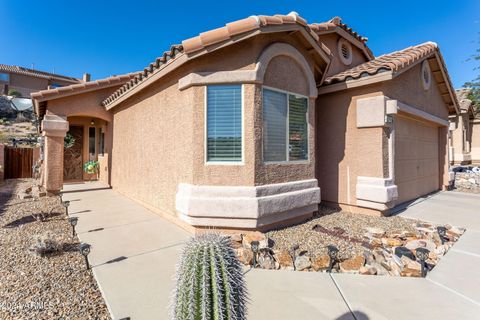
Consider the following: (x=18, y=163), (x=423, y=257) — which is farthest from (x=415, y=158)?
(x=18, y=163)

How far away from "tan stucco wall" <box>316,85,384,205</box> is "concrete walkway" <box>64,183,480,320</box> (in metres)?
2.77

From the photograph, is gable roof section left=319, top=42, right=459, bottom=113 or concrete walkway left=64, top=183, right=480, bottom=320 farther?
gable roof section left=319, top=42, right=459, bottom=113

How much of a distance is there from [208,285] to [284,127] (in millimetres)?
4764

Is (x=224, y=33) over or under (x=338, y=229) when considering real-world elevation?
over

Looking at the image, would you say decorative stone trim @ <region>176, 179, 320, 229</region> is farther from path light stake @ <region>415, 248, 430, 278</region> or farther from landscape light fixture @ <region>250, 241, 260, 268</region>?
path light stake @ <region>415, 248, 430, 278</region>

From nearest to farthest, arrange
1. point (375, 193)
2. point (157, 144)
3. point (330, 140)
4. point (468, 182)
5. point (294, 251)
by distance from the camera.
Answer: point (294, 251) → point (375, 193) → point (157, 144) → point (330, 140) → point (468, 182)

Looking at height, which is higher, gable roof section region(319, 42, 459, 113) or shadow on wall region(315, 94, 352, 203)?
gable roof section region(319, 42, 459, 113)

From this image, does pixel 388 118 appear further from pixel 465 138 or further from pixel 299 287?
pixel 465 138

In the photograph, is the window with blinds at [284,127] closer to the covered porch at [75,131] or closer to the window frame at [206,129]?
the window frame at [206,129]

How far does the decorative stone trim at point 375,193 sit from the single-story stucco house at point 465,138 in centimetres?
1668

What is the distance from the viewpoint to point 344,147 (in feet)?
25.5

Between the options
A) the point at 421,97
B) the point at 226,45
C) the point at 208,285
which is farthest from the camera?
the point at 421,97

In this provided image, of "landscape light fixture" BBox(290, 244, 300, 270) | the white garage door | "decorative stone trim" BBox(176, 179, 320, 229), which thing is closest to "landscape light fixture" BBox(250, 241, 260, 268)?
"landscape light fixture" BBox(290, 244, 300, 270)

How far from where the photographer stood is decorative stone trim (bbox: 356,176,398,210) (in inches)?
271
